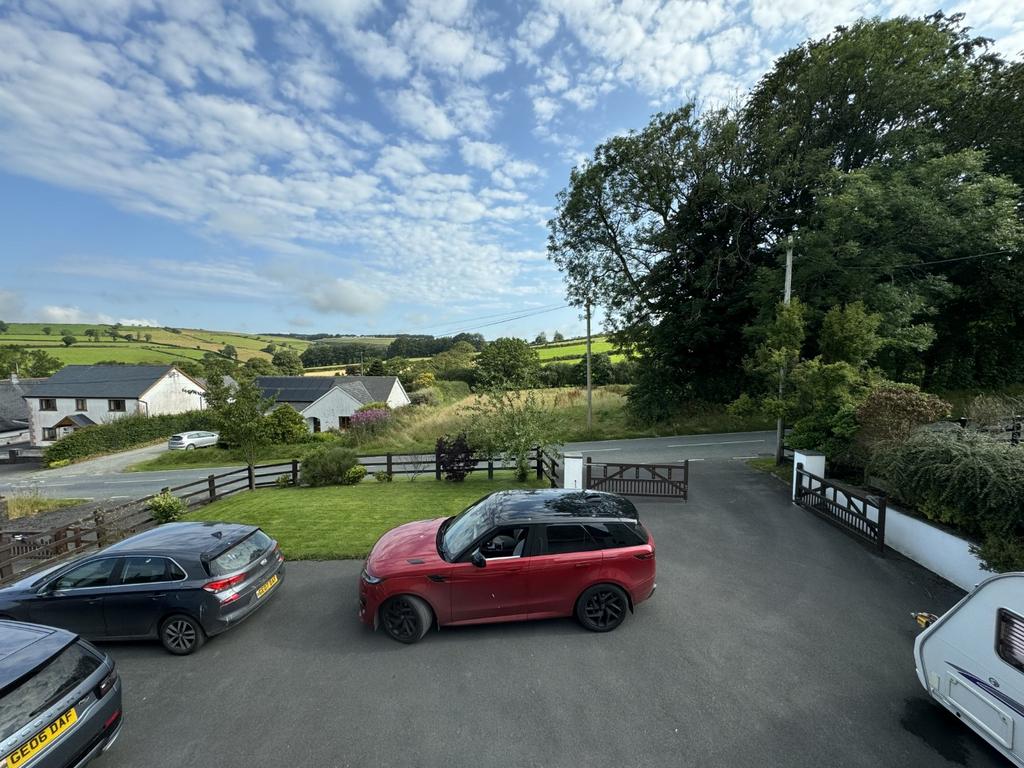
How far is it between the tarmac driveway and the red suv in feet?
0.99

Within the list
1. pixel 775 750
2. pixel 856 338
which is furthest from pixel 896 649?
pixel 856 338

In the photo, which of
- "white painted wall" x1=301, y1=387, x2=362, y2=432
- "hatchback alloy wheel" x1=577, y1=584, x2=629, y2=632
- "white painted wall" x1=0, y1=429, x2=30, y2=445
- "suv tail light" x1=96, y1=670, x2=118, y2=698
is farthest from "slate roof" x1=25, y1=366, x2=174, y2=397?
"hatchback alloy wheel" x1=577, y1=584, x2=629, y2=632

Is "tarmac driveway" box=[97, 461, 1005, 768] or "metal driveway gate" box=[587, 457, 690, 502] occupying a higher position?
"metal driveway gate" box=[587, 457, 690, 502]

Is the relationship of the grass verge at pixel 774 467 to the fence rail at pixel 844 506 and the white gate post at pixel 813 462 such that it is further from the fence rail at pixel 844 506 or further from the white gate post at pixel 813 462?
the fence rail at pixel 844 506

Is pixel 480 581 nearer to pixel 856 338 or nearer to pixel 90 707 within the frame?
pixel 90 707

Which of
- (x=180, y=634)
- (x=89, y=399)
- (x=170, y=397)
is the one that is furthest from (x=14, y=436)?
(x=180, y=634)

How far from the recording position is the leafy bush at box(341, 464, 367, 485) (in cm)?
1505

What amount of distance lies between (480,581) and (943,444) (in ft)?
26.6

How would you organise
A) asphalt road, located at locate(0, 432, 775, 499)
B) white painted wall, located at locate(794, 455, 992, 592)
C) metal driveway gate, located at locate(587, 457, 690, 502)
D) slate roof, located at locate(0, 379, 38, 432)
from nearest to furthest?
white painted wall, located at locate(794, 455, 992, 592) < metal driveway gate, located at locate(587, 457, 690, 502) < asphalt road, located at locate(0, 432, 775, 499) < slate roof, located at locate(0, 379, 38, 432)

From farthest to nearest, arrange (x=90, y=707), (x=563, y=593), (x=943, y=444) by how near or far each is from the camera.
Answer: (x=943, y=444) < (x=563, y=593) < (x=90, y=707)

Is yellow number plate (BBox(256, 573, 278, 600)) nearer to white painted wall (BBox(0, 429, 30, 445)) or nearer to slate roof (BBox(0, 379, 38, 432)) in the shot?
white painted wall (BBox(0, 429, 30, 445))

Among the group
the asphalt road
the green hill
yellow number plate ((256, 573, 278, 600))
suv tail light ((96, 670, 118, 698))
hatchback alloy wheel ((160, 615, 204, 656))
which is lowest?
the asphalt road

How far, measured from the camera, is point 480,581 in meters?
5.65

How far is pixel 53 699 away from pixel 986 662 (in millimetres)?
7701
